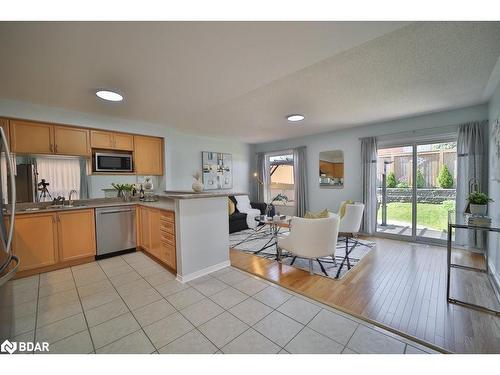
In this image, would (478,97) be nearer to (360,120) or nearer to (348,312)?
(360,120)

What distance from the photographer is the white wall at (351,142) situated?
12.1ft

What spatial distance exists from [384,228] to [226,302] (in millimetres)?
4064

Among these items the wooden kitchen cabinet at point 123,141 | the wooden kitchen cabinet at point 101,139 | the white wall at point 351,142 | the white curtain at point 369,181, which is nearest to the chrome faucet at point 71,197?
the wooden kitchen cabinet at point 101,139

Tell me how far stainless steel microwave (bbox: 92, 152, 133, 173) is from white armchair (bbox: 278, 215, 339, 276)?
332 cm

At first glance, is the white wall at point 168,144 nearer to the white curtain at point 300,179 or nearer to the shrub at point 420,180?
the white curtain at point 300,179

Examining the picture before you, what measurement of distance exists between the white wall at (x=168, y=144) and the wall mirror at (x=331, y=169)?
2515 mm

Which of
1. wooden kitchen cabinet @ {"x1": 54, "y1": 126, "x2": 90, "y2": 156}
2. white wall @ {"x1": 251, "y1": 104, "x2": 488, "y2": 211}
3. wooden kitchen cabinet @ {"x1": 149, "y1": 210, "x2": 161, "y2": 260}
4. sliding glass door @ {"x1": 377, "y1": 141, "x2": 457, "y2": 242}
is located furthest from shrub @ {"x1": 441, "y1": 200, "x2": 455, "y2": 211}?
wooden kitchen cabinet @ {"x1": 54, "y1": 126, "x2": 90, "y2": 156}

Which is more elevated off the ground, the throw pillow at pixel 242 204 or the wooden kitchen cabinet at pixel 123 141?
the wooden kitchen cabinet at pixel 123 141

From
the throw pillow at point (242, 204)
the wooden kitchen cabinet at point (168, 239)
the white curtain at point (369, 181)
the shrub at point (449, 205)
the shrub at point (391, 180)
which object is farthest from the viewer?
the throw pillow at point (242, 204)

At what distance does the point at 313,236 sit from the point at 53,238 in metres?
3.61

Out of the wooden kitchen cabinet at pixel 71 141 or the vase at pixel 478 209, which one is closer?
the vase at pixel 478 209

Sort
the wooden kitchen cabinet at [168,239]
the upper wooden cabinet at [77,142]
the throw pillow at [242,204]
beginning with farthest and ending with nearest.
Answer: the throw pillow at [242,204], the upper wooden cabinet at [77,142], the wooden kitchen cabinet at [168,239]

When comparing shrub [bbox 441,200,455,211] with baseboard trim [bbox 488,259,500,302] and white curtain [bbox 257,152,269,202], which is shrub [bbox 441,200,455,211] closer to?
baseboard trim [bbox 488,259,500,302]

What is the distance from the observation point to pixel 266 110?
3.65 metres
